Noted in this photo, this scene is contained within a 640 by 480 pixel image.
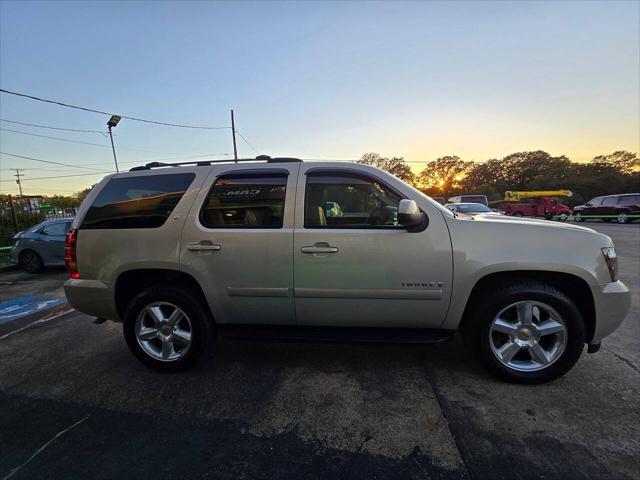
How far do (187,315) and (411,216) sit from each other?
7.15 feet

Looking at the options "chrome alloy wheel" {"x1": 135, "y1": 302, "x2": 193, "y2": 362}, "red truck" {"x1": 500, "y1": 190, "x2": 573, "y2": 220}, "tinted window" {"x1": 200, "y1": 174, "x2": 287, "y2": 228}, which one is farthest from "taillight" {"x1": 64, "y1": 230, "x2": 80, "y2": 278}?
"red truck" {"x1": 500, "y1": 190, "x2": 573, "y2": 220}

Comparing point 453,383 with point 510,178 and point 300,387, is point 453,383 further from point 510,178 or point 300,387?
point 510,178

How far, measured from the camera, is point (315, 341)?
8.87ft

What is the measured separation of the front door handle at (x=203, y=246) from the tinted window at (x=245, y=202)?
6.4 inches

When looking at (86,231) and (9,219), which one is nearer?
(86,231)

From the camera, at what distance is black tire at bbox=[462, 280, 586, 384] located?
98.3 inches

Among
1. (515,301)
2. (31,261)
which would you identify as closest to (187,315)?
(515,301)

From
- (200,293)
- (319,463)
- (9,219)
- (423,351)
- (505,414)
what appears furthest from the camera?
(9,219)

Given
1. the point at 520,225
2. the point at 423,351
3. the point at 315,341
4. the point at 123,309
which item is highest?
the point at 520,225

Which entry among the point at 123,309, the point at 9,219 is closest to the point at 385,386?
the point at 123,309

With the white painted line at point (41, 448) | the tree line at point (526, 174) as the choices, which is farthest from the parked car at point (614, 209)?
the white painted line at point (41, 448)

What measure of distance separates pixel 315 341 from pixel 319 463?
0.95m

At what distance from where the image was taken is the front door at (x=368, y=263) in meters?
2.55

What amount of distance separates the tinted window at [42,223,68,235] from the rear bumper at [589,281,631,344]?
11.0m
